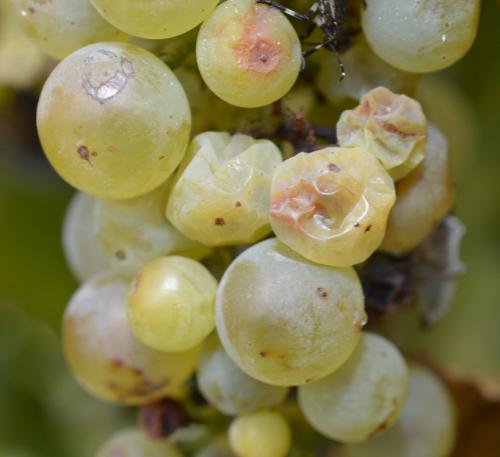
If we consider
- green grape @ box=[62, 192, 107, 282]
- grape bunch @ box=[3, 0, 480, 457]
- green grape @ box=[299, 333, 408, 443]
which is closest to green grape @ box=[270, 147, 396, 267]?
grape bunch @ box=[3, 0, 480, 457]

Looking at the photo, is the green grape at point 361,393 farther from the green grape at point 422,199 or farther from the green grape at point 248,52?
the green grape at point 248,52

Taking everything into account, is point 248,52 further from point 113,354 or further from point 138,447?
point 138,447

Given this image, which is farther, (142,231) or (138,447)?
(138,447)

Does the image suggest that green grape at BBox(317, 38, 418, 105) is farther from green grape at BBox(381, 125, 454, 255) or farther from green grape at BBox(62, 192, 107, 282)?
green grape at BBox(62, 192, 107, 282)

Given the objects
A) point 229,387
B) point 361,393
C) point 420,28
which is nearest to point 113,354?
point 229,387

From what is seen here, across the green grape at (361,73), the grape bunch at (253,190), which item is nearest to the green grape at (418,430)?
the grape bunch at (253,190)

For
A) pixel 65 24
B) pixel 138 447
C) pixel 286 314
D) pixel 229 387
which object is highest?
pixel 65 24
